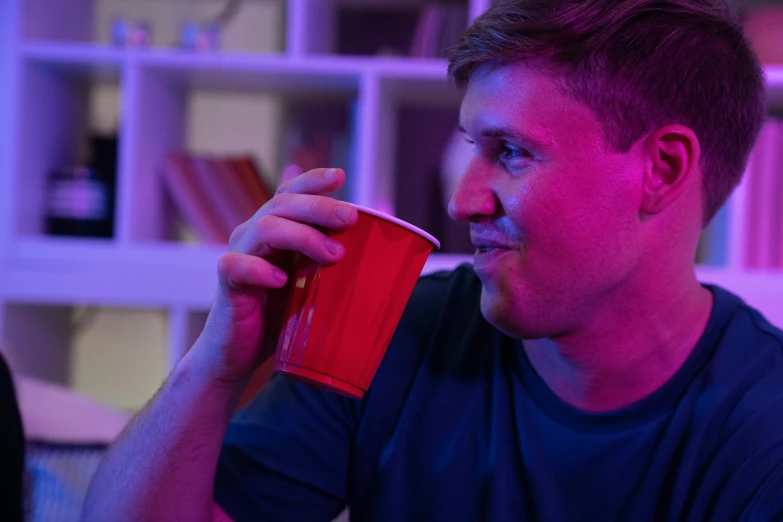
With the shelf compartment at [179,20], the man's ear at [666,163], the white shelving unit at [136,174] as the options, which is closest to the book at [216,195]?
the white shelving unit at [136,174]

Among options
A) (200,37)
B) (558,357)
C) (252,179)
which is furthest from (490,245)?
(200,37)

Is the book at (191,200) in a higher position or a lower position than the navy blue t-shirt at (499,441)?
higher

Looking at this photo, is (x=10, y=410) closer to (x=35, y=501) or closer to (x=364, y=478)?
(x=35, y=501)

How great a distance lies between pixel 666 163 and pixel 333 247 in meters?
0.46

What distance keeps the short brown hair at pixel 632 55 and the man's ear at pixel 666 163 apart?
0.05 feet

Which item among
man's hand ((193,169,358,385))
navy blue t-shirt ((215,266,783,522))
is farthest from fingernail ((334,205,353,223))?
navy blue t-shirt ((215,266,783,522))

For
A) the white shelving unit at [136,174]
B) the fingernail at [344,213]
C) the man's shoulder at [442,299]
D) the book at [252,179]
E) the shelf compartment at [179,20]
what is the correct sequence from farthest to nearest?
1. the shelf compartment at [179,20]
2. the book at [252,179]
3. the white shelving unit at [136,174]
4. the man's shoulder at [442,299]
5. the fingernail at [344,213]

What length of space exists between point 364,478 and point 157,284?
1.03 meters

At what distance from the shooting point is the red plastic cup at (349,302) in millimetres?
658

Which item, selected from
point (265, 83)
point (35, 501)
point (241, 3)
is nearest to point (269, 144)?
point (265, 83)

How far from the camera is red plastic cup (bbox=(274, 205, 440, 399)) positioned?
0.66 meters

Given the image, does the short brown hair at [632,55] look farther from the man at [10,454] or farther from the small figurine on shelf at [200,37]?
the small figurine on shelf at [200,37]

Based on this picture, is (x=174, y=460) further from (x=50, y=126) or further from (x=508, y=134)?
(x=50, y=126)

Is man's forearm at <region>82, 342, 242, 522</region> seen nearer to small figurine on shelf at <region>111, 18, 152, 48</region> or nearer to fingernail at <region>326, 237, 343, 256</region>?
fingernail at <region>326, 237, 343, 256</region>
